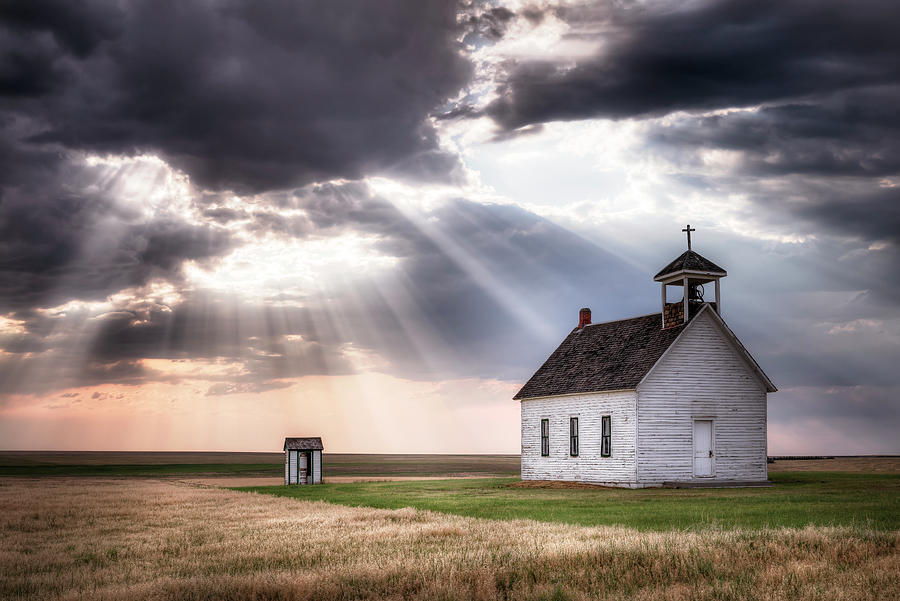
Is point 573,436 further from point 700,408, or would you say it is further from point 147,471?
point 147,471

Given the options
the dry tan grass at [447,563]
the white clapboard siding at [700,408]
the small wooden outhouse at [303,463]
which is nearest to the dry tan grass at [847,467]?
the white clapboard siding at [700,408]

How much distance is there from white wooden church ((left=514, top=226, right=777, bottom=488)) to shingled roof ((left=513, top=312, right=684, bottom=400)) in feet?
0.27

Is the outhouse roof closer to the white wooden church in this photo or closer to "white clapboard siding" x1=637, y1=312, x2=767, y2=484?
the white wooden church

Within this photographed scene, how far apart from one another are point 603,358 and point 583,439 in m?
4.57

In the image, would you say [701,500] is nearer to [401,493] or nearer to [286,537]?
[401,493]

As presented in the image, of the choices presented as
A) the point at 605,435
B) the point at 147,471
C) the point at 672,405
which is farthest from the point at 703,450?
the point at 147,471

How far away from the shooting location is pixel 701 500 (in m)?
28.8

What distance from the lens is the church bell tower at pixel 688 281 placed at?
39969 mm

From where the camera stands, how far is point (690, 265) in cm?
4012

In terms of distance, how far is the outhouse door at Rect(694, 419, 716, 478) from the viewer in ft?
128

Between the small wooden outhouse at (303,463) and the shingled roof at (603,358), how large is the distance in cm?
1285

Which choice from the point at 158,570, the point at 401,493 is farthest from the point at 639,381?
the point at 158,570

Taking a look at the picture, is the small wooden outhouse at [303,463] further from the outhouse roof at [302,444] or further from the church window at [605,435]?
the church window at [605,435]

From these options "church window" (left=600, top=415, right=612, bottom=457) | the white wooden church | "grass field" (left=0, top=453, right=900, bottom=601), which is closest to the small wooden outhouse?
the white wooden church
